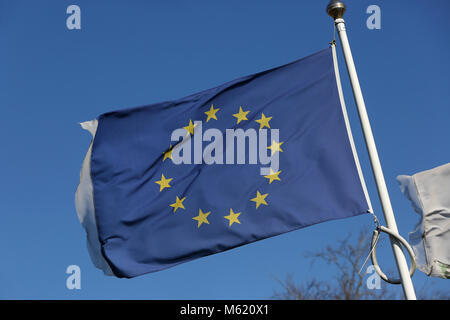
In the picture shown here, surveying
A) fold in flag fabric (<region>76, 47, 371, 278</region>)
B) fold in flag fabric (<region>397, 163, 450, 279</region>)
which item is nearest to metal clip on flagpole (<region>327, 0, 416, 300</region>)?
fold in flag fabric (<region>76, 47, 371, 278</region>)

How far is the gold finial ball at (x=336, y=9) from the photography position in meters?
7.90

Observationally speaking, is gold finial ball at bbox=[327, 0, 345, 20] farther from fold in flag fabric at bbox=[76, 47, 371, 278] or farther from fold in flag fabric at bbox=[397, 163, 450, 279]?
fold in flag fabric at bbox=[397, 163, 450, 279]

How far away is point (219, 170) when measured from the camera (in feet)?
27.4

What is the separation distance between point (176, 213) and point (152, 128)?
1.26m

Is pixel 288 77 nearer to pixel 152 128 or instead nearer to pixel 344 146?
pixel 344 146

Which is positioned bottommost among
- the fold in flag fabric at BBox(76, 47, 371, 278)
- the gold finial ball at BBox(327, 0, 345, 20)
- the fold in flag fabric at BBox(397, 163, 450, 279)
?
the fold in flag fabric at BBox(397, 163, 450, 279)

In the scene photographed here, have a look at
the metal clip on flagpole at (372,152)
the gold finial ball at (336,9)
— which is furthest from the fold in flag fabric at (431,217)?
the gold finial ball at (336,9)

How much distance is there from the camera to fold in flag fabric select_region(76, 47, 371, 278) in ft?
25.5

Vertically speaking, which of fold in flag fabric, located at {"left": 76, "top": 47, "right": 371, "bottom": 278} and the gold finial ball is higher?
the gold finial ball

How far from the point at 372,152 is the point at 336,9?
192 centimetres

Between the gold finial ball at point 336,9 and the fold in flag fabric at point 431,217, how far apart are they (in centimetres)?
208

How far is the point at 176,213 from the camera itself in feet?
27.1
